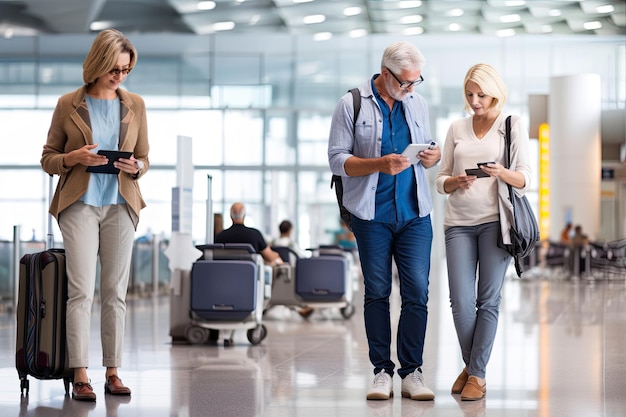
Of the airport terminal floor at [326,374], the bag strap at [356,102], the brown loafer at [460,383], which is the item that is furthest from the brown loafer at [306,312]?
the bag strap at [356,102]

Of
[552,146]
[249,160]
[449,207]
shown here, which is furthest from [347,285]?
[249,160]

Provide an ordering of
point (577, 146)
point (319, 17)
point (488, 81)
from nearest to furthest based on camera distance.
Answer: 1. point (488, 81)
2. point (577, 146)
3. point (319, 17)

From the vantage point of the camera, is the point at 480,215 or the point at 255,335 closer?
the point at 480,215

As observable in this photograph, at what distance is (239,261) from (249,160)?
2627 cm

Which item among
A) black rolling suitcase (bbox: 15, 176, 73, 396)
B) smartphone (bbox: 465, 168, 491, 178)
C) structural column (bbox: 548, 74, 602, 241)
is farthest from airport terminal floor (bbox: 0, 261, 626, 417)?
structural column (bbox: 548, 74, 602, 241)

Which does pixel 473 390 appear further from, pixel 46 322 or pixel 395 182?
pixel 46 322

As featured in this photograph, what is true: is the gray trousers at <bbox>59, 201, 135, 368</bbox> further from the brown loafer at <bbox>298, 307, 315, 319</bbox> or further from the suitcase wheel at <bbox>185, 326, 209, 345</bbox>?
the brown loafer at <bbox>298, 307, 315, 319</bbox>

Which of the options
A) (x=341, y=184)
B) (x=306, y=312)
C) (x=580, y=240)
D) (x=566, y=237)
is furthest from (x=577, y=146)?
(x=341, y=184)

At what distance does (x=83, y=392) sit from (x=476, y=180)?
7.39ft

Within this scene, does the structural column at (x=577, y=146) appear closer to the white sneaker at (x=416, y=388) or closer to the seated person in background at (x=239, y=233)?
the seated person in background at (x=239, y=233)

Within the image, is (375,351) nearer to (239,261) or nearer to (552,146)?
(239,261)

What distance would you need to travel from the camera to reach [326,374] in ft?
22.0

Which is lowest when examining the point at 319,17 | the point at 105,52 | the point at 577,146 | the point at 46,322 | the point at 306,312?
the point at 306,312

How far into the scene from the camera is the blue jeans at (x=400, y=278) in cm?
534
